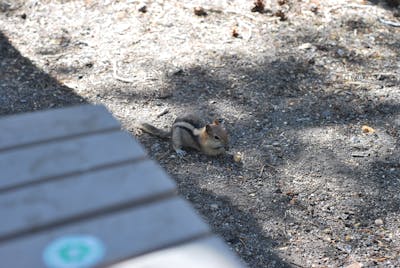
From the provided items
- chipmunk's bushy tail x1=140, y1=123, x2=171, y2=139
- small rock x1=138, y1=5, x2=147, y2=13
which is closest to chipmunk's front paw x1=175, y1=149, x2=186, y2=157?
chipmunk's bushy tail x1=140, y1=123, x2=171, y2=139

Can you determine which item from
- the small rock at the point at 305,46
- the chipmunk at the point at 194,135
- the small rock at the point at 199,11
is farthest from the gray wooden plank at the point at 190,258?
the small rock at the point at 199,11

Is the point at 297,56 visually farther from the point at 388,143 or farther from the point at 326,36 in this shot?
the point at 388,143

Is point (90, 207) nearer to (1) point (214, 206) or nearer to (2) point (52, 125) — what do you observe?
(2) point (52, 125)

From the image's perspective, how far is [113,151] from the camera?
1.93 meters

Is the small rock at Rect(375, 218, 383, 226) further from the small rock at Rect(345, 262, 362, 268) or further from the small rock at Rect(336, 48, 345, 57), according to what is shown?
the small rock at Rect(336, 48, 345, 57)

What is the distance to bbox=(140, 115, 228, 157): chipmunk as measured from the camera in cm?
393

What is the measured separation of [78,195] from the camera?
171 cm

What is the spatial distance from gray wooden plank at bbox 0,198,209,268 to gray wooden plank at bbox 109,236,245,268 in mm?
21

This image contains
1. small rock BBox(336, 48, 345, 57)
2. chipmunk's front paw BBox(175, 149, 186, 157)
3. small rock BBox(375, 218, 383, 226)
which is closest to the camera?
Result: small rock BBox(375, 218, 383, 226)

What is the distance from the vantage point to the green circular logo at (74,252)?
1.50m

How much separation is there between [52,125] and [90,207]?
0.49 metres

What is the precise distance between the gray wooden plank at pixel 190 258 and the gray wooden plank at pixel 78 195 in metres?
0.20

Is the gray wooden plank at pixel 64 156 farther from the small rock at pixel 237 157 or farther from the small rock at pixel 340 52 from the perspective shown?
the small rock at pixel 340 52

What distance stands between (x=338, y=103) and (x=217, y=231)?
1.63m
